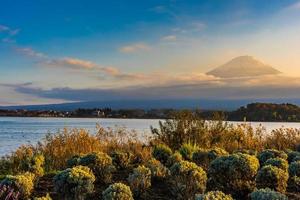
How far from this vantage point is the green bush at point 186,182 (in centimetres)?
947

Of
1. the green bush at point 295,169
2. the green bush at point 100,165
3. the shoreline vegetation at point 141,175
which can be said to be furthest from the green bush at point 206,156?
the green bush at point 100,165

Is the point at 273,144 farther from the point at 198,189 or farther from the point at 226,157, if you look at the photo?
the point at 198,189

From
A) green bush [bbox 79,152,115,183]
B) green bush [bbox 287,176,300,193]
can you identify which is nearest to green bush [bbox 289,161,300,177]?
green bush [bbox 287,176,300,193]

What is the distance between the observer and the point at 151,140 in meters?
18.7

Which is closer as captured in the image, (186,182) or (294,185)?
(186,182)

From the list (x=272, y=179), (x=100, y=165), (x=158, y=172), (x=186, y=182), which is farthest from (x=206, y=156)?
(x=186, y=182)

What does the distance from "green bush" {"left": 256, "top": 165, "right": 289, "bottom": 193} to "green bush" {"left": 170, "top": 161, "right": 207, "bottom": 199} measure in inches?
53.3

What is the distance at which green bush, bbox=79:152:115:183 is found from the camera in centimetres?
1099

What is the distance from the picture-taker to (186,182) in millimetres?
9594

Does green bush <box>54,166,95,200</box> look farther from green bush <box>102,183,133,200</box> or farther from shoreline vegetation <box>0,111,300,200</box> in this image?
green bush <box>102,183,133,200</box>

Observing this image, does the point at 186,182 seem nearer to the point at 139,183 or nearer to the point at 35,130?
the point at 139,183

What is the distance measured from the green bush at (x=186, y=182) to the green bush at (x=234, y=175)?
73 centimetres

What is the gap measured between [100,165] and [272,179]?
3.73m

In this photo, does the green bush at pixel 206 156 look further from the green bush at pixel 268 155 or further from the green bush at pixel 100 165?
the green bush at pixel 100 165
